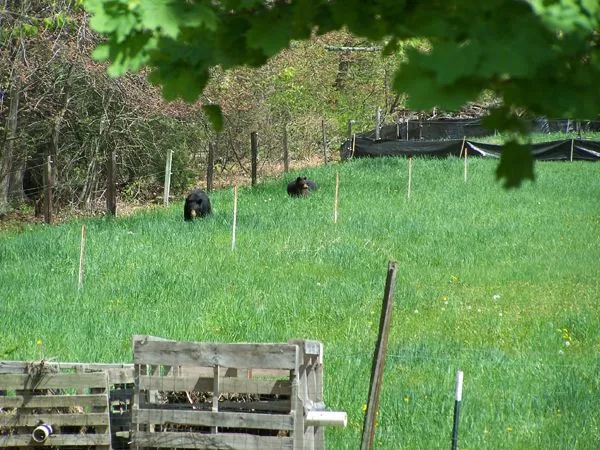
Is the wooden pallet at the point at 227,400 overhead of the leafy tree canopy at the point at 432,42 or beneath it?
beneath

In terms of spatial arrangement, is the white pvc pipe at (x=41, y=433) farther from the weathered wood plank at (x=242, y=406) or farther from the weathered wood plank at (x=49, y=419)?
the weathered wood plank at (x=242, y=406)

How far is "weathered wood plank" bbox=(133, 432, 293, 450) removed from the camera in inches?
304

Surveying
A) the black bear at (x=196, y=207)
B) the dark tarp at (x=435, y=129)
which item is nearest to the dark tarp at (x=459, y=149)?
the dark tarp at (x=435, y=129)

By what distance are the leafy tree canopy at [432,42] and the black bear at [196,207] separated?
65.6ft

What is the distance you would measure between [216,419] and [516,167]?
5510 millimetres

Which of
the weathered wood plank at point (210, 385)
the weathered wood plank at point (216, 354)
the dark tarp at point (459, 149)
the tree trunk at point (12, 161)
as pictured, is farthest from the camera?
the dark tarp at point (459, 149)

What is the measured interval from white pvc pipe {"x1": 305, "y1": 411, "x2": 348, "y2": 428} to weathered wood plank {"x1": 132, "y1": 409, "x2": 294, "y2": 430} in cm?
16

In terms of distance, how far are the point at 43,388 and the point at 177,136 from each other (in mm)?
24273

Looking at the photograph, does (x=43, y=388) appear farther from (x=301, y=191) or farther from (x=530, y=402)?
(x=301, y=191)

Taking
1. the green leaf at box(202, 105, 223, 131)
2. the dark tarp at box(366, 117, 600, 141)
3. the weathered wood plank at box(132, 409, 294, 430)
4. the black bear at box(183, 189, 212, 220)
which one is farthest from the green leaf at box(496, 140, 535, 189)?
the dark tarp at box(366, 117, 600, 141)

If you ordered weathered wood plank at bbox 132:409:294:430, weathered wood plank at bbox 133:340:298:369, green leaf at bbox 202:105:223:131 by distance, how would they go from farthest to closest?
weathered wood plank at bbox 132:409:294:430 < weathered wood plank at bbox 133:340:298:369 < green leaf at bbox 202:105:223:131

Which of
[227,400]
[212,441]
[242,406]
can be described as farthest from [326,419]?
[227,400]

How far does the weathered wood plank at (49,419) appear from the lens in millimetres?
8258

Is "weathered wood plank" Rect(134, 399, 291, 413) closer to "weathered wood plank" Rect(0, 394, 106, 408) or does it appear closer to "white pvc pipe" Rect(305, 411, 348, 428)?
"white pvc pipe" Rect(305, 411, 348, 428)
